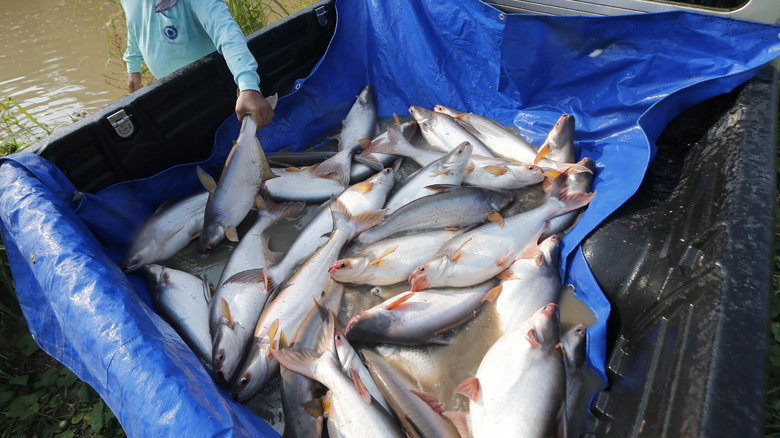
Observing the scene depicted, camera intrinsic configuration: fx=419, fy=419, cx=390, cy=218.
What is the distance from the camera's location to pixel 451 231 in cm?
244

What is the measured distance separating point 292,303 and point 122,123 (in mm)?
1535

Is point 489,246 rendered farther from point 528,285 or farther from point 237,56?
point 237,56

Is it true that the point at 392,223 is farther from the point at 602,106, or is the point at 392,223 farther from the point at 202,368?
the point at 602,106

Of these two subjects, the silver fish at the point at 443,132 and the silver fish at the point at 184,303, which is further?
the silver fish at the point at 443,132

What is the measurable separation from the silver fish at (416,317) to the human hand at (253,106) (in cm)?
139

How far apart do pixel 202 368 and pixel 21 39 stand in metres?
6.36

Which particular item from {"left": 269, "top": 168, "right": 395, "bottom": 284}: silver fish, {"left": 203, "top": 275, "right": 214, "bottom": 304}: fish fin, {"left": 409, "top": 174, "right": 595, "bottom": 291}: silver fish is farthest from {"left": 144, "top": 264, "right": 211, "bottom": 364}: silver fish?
{"left": 409, "top": 174, "right": 595, "bottom": 291}: silver fish

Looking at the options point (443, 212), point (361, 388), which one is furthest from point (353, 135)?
point (361, 388)

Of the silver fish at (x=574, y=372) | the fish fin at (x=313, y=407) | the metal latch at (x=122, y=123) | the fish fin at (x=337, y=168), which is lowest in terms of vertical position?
the silver fish at (x=574, y=372)

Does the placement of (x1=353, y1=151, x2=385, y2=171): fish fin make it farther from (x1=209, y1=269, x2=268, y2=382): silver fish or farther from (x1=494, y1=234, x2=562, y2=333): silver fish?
(x1=494, y1=234, x2=562, y2=333): silver fish

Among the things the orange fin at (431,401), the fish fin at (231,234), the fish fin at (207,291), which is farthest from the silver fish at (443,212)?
the orange fin at (431,401)

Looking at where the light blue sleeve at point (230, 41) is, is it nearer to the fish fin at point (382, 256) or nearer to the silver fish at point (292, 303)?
the silver fish at point (292, 303)

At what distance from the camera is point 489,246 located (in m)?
2.27

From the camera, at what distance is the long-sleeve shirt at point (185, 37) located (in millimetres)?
2553
